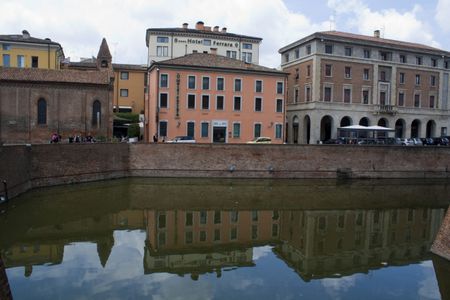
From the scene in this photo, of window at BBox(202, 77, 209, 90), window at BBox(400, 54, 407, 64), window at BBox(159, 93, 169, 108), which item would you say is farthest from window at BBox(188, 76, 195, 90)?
window at BBox(400, 54, 407, 64)

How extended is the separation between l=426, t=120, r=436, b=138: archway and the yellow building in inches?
1846

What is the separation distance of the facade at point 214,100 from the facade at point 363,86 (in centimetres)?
628

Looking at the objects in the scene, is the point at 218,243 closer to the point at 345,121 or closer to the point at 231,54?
the point at 345,121

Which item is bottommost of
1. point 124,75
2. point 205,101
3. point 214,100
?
point 205,101

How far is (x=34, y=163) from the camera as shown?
27031mm

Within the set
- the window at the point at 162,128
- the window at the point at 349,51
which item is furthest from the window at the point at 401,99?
the window at the point at 162,128

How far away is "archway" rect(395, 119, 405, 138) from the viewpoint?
172 ft

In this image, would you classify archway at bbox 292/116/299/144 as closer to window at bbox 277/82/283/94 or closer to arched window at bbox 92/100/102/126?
window at bbox 277/82/283/94

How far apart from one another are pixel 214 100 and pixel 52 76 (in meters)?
14.8

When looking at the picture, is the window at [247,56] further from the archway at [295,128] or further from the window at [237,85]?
the window at [237,85]

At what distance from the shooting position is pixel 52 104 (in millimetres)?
36531

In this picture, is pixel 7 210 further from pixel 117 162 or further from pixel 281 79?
pixel 281 79

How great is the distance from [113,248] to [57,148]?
46.4 feet

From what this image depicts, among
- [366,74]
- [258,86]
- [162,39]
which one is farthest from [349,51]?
[162,39]
